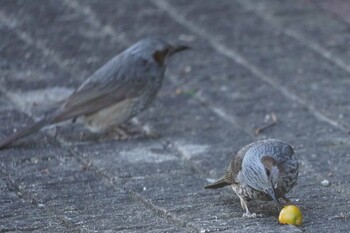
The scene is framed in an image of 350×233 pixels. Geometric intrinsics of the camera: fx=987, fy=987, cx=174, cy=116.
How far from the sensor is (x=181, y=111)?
8594 mm

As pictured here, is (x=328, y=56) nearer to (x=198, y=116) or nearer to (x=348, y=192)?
(x=198, y=116)

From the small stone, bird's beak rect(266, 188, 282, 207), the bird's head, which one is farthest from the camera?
the bird's head

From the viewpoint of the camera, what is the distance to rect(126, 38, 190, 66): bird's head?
8.47 meters

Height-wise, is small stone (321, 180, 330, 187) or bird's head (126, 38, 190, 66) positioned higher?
bird's head (126, 38, 190, 66)

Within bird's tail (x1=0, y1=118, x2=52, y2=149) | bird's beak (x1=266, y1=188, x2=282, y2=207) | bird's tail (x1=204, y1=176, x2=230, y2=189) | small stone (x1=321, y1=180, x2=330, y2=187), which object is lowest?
small stone (x1=321, y1=180, x2=330, y2=187)

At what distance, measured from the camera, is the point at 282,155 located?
619cm

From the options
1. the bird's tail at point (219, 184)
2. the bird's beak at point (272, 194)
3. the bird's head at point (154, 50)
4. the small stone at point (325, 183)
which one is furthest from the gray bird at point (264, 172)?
the bird's head at point (154, 50)

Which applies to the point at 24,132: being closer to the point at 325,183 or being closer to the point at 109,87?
the point at 109,87

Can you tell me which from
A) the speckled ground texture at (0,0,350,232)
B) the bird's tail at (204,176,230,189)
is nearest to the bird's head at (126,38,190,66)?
the speckled ground texture at (0,0,350,232)

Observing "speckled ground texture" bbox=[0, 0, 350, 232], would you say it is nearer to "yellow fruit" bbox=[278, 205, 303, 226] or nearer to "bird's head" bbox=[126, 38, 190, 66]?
"yellow fruit" bbox=[278, 205, 303, 226]

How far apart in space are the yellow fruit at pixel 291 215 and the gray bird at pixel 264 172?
6 cm

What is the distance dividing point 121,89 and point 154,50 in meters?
0.46

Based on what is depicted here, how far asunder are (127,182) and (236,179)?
38.5 inches

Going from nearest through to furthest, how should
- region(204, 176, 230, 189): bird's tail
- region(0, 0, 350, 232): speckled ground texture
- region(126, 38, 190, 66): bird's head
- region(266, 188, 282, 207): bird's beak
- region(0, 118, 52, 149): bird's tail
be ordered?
1. region(266, 188, 282, 207): bird's beak
2. region(0, 0, 350, 232): speckled ground texture
3. region(204, 176, 230, 189): bird's tail
4. region(0, 118, 52, 149): bird's tail
5. region(126, 38, 190, 66): bird's head
